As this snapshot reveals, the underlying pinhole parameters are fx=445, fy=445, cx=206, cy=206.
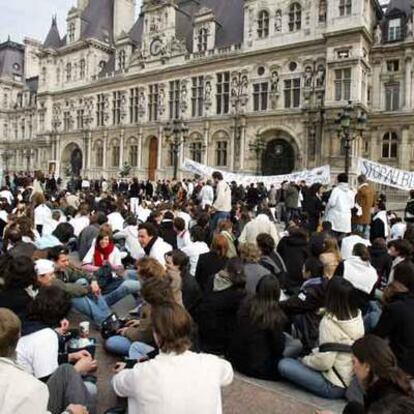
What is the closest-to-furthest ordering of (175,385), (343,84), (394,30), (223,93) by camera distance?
1. (175,385)
2. (343,84)
3. (394,30)
4. (223,93)

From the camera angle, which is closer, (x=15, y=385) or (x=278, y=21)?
(x=15, y=385)

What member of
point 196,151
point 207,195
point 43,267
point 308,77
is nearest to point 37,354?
point 43,267

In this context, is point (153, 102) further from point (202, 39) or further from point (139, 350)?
point (139, 350)

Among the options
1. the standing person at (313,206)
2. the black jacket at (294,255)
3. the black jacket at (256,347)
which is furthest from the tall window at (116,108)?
the black jacket at (256,347)

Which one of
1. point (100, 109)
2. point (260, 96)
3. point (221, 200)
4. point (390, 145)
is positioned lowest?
point (221, 200)

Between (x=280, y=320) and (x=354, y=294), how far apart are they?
82cm

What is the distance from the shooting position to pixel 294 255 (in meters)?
7.93

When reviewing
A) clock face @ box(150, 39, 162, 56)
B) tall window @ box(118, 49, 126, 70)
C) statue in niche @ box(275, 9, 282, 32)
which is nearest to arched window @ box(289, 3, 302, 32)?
statue in niche @ box(275, 9, 282, 32)

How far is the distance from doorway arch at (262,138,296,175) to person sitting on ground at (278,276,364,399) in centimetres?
2612

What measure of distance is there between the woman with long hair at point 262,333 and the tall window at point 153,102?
33.9 m

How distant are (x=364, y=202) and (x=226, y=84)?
23985 mm

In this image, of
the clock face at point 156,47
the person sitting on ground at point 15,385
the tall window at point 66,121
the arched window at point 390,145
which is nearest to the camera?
the person sitting on ground at point 15,385

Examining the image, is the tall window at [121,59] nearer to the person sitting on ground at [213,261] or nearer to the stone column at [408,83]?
the stone column at [408,83]

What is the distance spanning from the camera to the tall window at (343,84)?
2703 centimetres
